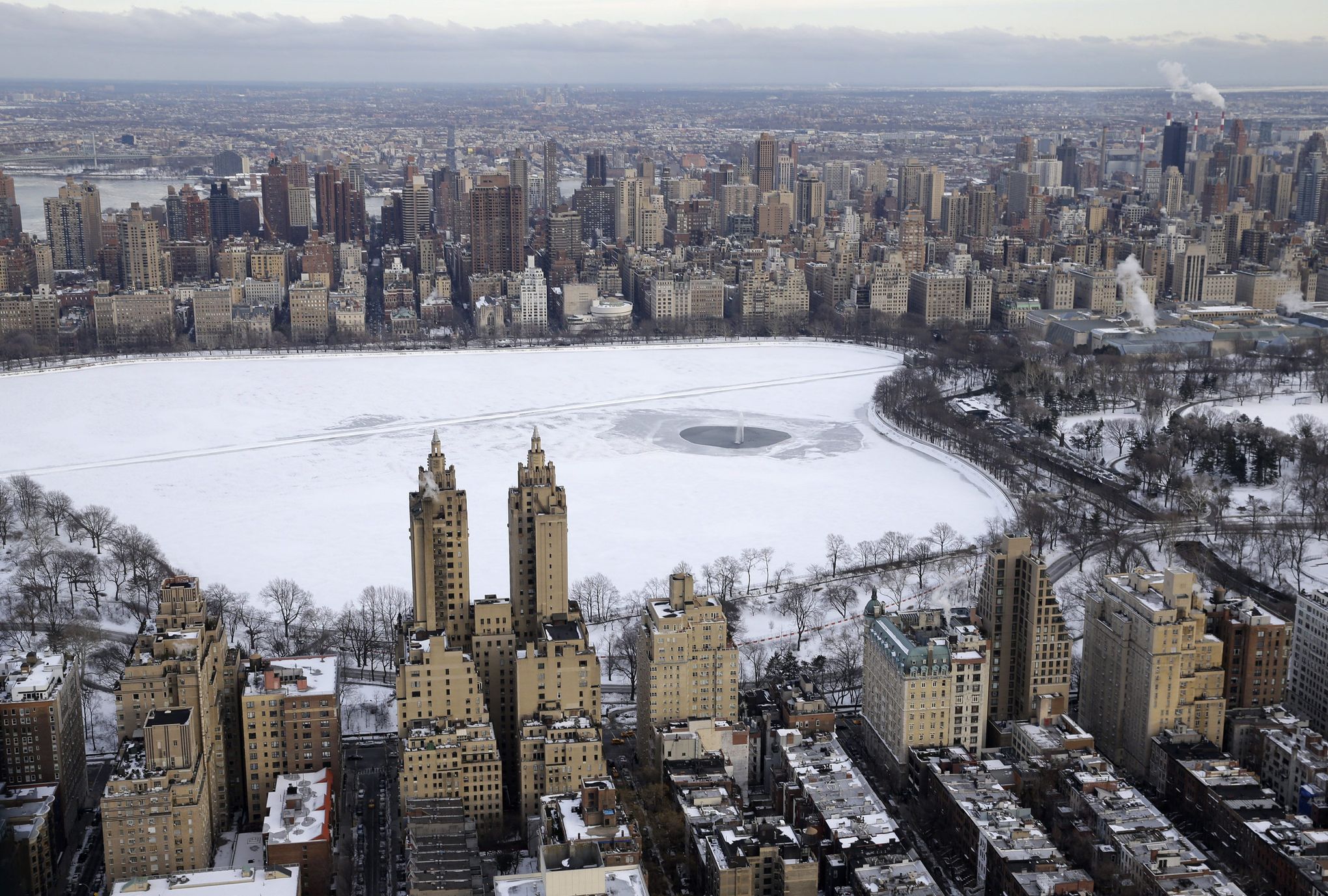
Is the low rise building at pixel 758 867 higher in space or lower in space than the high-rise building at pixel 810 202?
lower

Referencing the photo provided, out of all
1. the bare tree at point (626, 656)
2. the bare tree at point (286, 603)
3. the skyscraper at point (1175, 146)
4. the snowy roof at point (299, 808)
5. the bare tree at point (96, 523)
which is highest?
the skyscraper at point (1175, 146)

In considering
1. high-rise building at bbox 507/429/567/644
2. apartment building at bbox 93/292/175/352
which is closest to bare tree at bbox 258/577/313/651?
high-rise building at bbox 507/429/567/644

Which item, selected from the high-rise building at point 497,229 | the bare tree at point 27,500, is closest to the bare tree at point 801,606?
the bare tree at point 27,500

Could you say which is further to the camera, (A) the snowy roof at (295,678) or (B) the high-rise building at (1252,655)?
(B) the high-rise building at (1252,655)

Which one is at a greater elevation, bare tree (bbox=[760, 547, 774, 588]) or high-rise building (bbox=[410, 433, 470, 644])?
high-rise building (bbox=[410, 433, 470, 644])

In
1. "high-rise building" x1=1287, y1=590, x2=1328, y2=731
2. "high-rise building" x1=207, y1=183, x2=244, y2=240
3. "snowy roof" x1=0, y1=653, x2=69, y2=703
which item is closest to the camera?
"snowy roof" x1=0, y1=653, x2=69, y2=703

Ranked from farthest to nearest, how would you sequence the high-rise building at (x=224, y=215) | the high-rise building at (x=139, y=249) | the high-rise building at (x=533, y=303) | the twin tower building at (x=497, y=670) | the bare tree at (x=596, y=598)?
the high-rise building at (x=224, y=215) < the high-rise building at (x=139, y=249) < the high-rise building at (x=533, y=303) < the bare tree at (x=596, y=598) < the twin tower building at (x=497, y=670)

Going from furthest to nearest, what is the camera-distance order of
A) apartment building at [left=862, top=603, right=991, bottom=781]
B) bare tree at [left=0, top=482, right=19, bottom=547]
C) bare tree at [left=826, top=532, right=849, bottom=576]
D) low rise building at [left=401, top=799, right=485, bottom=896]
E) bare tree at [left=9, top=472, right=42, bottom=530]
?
bare tree at [left=9, top=472, right=42, bottom=530] < bare tree at [left=0, top=482, right=19, bottom=547] < bare tree at [left=826, top=532, right=849, bottom=576] < apartment building at [left=862, top=603, right=991, bottom=781] < low rise building at [left=401, top=799, right=485, bottom=896]

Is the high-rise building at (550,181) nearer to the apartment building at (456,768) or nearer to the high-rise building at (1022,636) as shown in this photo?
the high-rise building at (1022,636)

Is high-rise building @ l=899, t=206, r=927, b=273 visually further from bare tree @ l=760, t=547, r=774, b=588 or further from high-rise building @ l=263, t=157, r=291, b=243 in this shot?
bare tree @ l=760, t=547, r=774, b=588
